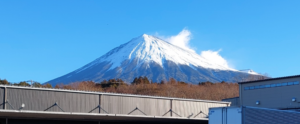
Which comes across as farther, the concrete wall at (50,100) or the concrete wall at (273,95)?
the concrete wall at (273,95)

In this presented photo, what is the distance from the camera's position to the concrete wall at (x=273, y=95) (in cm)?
4375

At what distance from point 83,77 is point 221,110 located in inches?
6520

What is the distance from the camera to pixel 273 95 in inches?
1799

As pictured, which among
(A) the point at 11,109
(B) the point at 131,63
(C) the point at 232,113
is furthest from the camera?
(B) the point at 131,63

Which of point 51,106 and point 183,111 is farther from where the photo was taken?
point 183,111

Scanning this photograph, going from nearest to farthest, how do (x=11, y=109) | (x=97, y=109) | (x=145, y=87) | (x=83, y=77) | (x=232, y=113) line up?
1. (x=232, y=113)
2. (x=11, y=109)
3. (x=97, y=109)
4. (x=145, y=87)
5. (x=83, y=77)

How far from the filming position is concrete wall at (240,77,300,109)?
43750 mm

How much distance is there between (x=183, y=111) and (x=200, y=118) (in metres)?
1.54

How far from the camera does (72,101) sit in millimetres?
29406

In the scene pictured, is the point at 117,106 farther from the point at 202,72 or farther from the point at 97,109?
the point at 202,72

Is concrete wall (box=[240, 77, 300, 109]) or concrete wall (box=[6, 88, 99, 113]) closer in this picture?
concrete wall (box=[6, 88, 99, 113])

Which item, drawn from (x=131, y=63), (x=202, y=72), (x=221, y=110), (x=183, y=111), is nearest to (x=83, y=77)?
(x=131, y=63)

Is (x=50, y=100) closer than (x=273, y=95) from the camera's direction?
Yes

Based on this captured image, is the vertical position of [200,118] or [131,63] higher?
[131,63]
